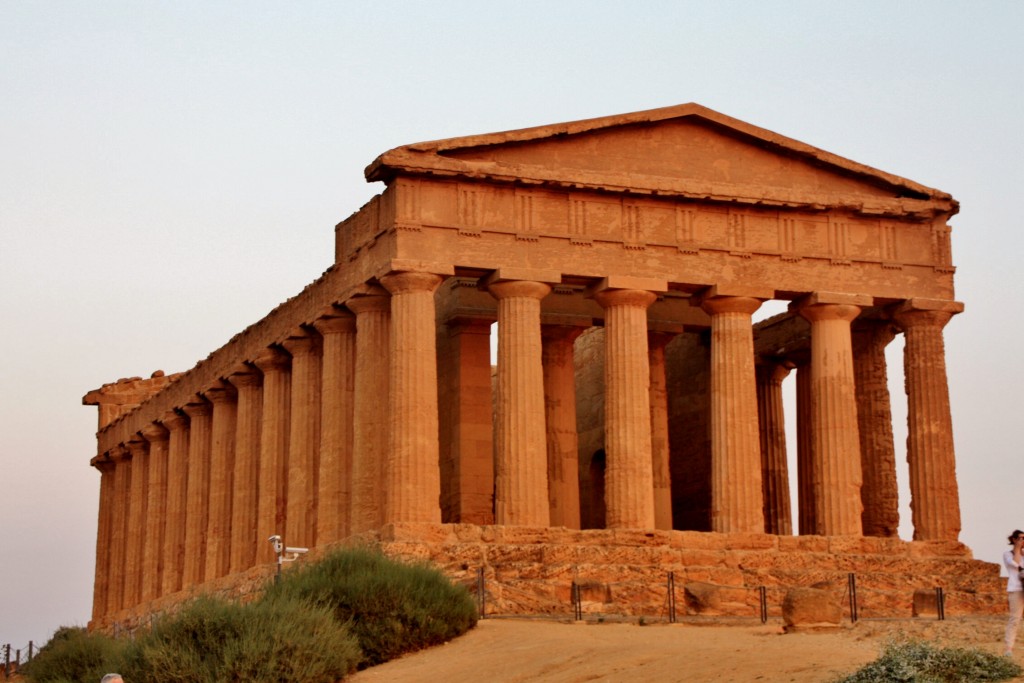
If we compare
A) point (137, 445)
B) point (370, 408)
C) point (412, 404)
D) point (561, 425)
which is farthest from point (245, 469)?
point (137, 445)

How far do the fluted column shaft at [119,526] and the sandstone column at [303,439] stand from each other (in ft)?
55.2

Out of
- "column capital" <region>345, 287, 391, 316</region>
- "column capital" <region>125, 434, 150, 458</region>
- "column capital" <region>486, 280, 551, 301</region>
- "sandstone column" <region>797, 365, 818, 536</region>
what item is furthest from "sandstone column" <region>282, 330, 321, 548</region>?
"column capital" <region>125, 434, 150, 458</region>

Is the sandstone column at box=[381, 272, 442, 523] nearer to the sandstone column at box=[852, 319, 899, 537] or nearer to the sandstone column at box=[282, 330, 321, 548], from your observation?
the sandstone column at box=[282, 330, 321, 548]

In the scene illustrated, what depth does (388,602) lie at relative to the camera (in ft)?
112

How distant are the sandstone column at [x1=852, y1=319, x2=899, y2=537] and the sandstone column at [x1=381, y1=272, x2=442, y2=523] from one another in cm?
1186

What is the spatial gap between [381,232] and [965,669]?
20398 mm

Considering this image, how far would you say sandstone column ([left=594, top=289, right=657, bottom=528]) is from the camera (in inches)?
1700

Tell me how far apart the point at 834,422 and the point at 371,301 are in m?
10.2

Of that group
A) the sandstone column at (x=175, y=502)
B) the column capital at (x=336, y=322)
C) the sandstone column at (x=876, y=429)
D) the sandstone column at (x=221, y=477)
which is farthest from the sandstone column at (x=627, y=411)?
the sandstone column at (x=175, y=502)

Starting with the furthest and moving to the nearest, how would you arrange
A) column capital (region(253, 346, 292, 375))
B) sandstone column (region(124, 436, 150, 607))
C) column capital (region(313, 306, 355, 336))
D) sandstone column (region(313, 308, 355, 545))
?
sandstone column (region(124, 436, 150, 607)) < column capital (region(253, 346, 292, 375)) < column capital (region(313, 306, 355, 336)) < sandstone column (region(313, 308, 355, 545))

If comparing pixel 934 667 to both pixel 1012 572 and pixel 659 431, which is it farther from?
pixel 659 431

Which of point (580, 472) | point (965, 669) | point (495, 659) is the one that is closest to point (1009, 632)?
point (965, 669)

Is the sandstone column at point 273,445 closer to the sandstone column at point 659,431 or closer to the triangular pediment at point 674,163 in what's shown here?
the sandstone column at point 659,431

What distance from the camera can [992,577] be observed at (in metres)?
43.7
